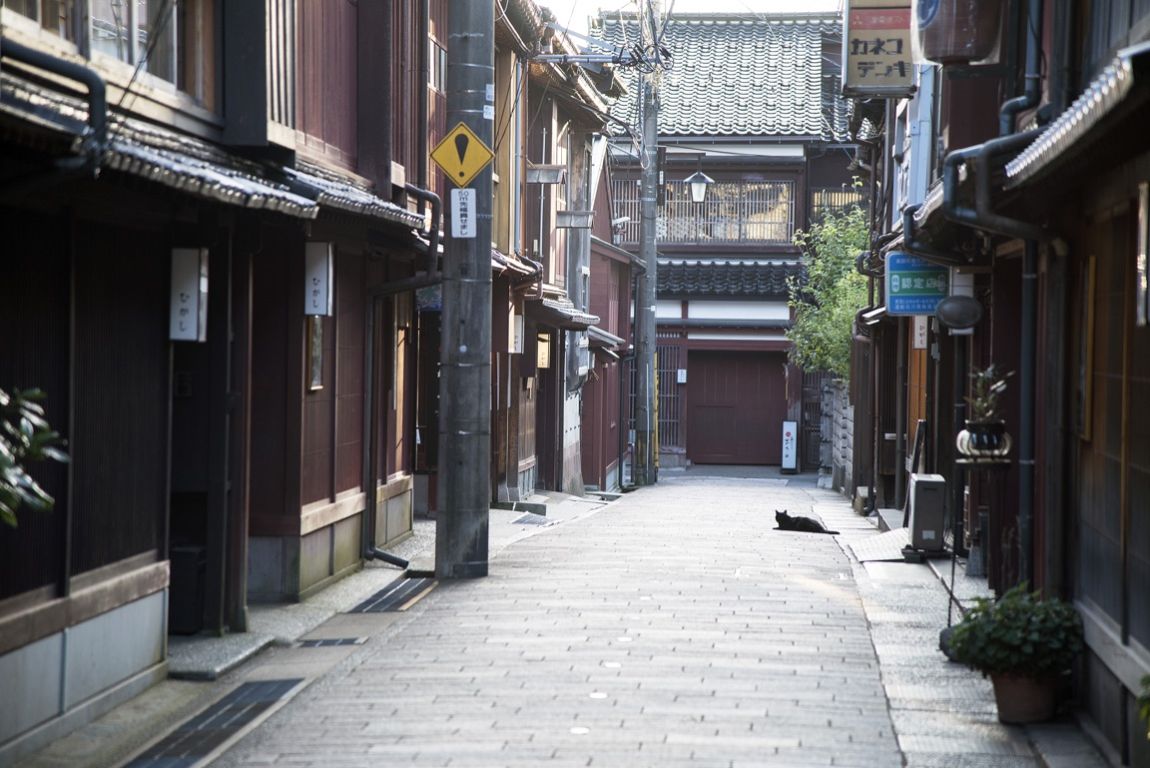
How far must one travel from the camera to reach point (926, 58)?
13883 millimetres

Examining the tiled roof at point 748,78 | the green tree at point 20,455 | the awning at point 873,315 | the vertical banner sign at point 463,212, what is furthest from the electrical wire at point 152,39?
the tiled roof at point 748,78

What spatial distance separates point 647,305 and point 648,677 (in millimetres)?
26484

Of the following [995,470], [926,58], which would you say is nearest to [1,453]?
[995,470]

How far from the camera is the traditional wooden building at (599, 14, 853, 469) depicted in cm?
Result: 4572

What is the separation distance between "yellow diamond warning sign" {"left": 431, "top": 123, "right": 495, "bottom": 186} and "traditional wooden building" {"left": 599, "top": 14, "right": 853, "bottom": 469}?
2882 centimetres

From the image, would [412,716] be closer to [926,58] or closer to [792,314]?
[926,58]

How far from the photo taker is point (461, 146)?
16609mm

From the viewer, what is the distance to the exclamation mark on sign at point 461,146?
653 inches

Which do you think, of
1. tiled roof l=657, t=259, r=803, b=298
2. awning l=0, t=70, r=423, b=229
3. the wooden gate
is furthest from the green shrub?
the wooden gate

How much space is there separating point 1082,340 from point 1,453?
7.55 meters

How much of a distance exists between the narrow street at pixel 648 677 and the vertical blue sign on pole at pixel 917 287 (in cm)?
308

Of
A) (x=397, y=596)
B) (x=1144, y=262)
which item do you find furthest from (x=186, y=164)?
(x=397, y=596)

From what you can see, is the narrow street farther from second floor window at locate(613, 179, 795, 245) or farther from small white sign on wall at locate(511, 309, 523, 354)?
second floor window at locate(613, 179, 795, 245)

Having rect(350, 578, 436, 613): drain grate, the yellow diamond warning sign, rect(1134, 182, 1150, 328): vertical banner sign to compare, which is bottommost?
rect(350, 578, 436, 613): drain grate
